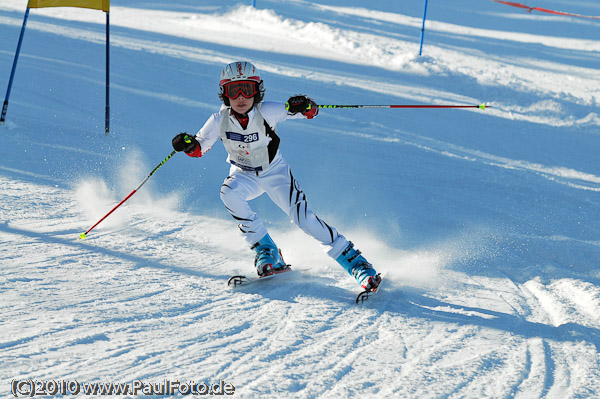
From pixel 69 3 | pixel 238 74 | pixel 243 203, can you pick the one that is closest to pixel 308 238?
pixel 243 203

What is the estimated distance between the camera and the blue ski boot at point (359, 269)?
421cm

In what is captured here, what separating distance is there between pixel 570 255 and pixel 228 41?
10446 millimetres

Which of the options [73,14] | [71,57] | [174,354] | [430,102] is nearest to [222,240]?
[174,354]

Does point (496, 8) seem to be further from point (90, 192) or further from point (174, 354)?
point (174, 354)

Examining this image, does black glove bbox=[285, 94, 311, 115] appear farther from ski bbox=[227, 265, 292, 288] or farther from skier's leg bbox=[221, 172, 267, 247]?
ski bbox=[227, 265, 292, 288]

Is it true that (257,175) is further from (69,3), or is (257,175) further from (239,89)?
(69,3)

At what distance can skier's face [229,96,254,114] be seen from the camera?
14.2 feet

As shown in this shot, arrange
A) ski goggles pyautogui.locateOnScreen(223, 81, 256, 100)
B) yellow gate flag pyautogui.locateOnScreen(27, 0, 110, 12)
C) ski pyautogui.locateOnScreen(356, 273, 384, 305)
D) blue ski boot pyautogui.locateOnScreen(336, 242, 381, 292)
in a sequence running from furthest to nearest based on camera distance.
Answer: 1. yellow gate flag pyautogui.locateOnScreen(27, 0, 110, 12)
2. ski goggles pyautogui.locateOnScreen(223, 81, 256, 100)
3. blue ski boot pyautogui.locateOnScreen(336, 242, 381, 292)
4. ski pyautogui.locateOnScreen(356, 273, 384, 305)

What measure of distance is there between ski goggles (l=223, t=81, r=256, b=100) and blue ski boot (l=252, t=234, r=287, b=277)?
1.05 m

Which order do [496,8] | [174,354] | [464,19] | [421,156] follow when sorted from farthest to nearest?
[496,8], [464,19], [421,156], [174,354]

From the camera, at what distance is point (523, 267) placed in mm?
5039

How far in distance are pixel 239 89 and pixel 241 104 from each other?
11cm

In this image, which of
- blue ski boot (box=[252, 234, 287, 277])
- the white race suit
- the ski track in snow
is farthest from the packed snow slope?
the white race suit

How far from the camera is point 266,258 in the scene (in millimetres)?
4352
